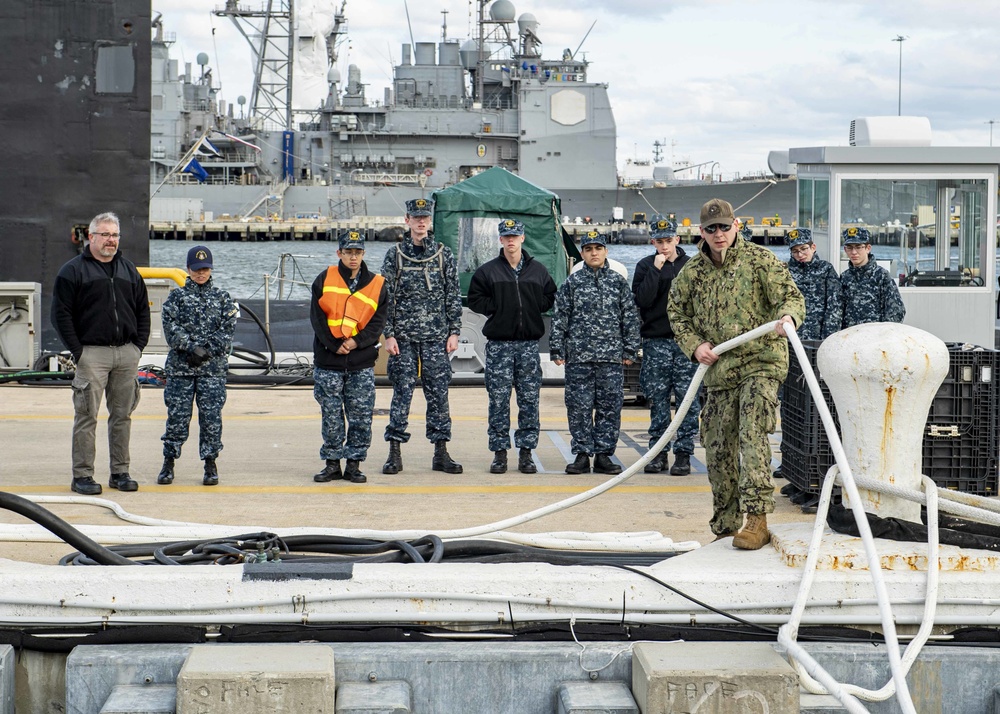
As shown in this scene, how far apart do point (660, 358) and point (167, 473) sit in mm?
3574

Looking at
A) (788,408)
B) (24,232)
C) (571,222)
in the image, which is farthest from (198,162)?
(788,408)

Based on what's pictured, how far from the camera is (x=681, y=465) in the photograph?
8.24 metres

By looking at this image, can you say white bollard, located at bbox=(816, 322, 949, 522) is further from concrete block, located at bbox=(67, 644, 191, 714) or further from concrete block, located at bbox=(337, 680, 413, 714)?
concrete block, located at bbox=(67, 644, 191, 714)

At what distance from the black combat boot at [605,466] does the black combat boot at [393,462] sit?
1.40m

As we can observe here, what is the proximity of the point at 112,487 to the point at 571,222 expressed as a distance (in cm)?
8570

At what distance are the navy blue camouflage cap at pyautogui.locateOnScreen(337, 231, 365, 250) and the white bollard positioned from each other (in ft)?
13.3

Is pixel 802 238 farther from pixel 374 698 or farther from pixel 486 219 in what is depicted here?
pixel 486 219

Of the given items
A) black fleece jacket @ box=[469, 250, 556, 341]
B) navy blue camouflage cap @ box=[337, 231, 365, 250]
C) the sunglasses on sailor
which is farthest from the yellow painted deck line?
the sunglasses on sailor

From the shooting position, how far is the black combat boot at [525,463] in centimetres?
836

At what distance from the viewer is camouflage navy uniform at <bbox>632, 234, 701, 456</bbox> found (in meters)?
8.58

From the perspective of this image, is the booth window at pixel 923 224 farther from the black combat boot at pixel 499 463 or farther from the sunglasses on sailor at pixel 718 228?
the sunglasses on sailor at pixel 718 228

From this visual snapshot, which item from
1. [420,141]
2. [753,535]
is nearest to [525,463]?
[753,535]

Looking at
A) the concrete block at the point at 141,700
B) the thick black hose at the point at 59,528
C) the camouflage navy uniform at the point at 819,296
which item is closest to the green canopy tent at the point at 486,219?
the camouflage navy uniform at the point at 819,296

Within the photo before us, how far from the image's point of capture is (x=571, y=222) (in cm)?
9212
